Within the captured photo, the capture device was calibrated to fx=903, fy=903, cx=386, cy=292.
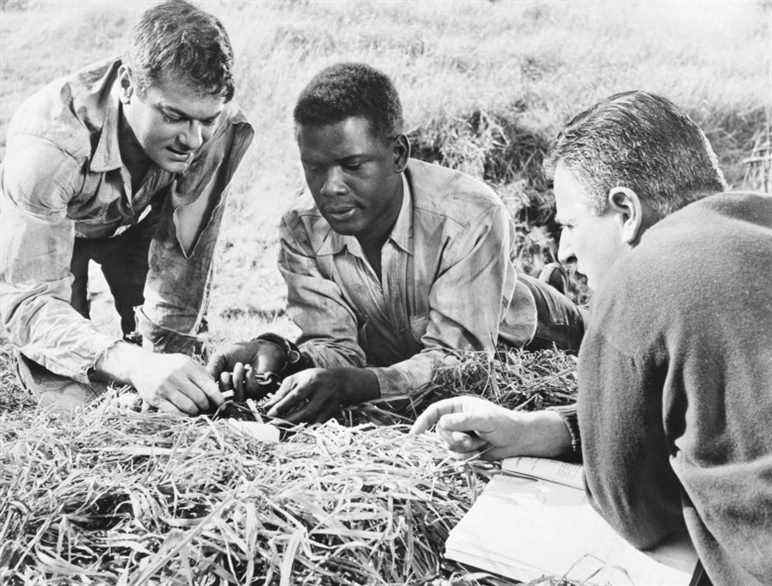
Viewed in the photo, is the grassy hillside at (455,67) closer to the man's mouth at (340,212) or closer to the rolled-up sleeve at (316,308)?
the rolled-up sleeve at (316,308)

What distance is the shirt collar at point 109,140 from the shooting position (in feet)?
11.0

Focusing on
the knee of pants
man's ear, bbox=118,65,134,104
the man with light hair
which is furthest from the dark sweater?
man's ear, bbox=118,65,134,104

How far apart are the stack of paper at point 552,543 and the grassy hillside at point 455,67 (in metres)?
2.12

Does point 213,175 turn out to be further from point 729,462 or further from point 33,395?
point 729,462

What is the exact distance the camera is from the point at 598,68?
552cm

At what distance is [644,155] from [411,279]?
1.57m

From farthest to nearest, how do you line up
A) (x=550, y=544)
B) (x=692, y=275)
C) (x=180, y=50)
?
(x=180, y=50)
(x=550, y=544)
(x=692, y=275)

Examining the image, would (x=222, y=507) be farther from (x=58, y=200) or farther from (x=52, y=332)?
(x=58, y=200)

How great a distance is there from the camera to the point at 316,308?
11.3 ft

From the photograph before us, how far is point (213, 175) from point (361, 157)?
2.82 ft

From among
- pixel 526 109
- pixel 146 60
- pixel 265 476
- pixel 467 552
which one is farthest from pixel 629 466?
pixel 526 109

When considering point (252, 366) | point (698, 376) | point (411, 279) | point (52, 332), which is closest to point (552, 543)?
point (698, 376)

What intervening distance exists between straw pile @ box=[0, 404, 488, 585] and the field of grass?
1277mm

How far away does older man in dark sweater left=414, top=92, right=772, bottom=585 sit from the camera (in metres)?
1.57
